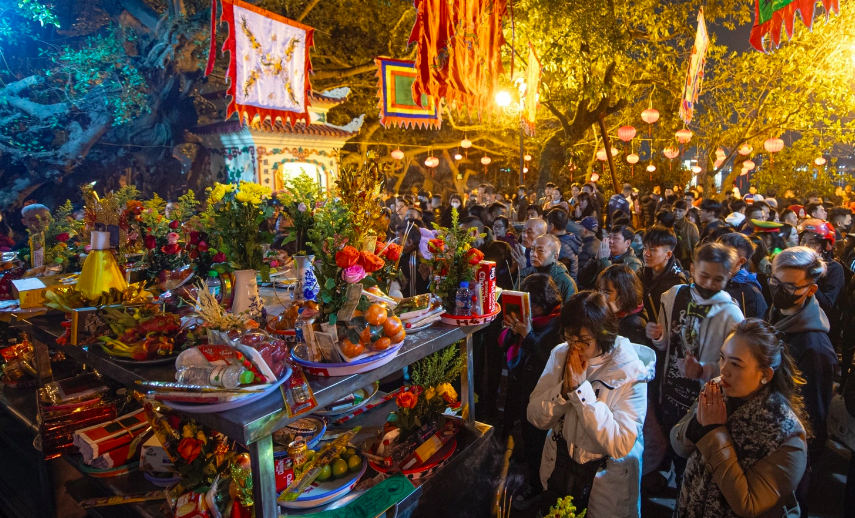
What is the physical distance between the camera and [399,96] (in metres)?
7.47

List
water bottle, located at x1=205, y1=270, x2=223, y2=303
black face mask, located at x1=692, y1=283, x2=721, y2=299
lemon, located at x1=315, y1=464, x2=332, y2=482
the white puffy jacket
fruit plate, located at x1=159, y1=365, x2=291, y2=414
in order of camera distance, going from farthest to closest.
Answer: black face mask, located at x1=692, y1=283, x2=721, y2=299, water bottle, located at x1=205, y1=270, x2=223, y2=303, the white puffy jacket, lemon, located at x1=315, y1=464, x2=332, y2=482, fruit plate, located at x1=159, y1=365, x2=291, y2=414

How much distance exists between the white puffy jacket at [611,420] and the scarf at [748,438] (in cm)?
29

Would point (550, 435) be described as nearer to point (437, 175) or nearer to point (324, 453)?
point (324, 453)

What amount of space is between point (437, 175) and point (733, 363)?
29277 millimetres

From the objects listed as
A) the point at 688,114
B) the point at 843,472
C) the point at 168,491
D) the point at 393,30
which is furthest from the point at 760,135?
the point at 168,491

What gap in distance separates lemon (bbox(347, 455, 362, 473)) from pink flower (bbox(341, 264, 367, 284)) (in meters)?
0.86

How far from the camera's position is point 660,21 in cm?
1117

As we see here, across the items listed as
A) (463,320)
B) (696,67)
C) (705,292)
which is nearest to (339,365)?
(463,320)

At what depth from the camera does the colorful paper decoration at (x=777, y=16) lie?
368cm

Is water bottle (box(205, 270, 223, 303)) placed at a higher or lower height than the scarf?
higher

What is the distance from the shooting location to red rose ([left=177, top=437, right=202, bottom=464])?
201 cm

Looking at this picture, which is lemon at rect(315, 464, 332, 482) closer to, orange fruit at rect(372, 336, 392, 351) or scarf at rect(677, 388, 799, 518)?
orange fruit at rect(372, 336, 392, 351)

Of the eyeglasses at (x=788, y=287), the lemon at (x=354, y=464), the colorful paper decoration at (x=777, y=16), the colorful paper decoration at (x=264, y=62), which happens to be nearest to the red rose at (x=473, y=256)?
the lemon at (x=354, y=464)

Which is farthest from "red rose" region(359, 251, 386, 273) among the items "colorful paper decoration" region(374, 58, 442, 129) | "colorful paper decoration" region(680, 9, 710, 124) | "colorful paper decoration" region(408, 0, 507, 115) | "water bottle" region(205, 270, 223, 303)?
"colorful paper decoration" region(680, 9, 710, 124)
